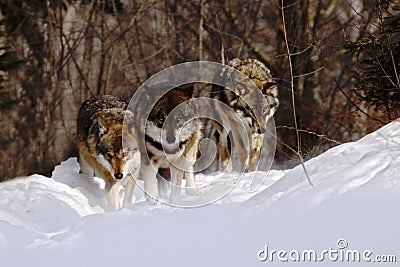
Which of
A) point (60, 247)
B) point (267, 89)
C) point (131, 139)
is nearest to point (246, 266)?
point (60, 247)

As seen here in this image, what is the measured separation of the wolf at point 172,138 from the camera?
6.59 metres

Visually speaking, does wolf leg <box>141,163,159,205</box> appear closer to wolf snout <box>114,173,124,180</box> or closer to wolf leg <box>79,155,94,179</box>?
wolf snout <box>114,173,124,180</box>

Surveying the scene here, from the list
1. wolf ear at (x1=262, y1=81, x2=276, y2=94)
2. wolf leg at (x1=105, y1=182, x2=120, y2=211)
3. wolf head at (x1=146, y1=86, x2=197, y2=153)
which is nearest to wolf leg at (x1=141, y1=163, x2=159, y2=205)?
wolf head at (x1=146, y1=86, x2=197, y2=153)

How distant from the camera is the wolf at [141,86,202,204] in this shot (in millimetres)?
6586

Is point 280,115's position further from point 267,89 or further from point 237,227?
point 237,227

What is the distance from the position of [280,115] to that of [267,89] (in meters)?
6.22

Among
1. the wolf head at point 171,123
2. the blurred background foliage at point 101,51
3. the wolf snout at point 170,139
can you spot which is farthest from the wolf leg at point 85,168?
the blurred background foliage at point 101,51

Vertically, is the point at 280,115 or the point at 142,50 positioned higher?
the point at 142,50

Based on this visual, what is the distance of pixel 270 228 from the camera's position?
4137mm

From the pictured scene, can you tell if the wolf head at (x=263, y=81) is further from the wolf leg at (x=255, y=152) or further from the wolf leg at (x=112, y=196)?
the wolf leg at (x=112, y=196)

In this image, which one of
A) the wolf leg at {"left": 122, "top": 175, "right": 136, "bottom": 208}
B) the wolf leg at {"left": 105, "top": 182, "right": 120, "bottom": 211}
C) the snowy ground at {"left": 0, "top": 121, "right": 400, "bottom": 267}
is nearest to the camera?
the snowy ground at {"left": 0, "top": 121, "right": 400, "bottom": 267}

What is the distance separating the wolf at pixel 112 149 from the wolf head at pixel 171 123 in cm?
43

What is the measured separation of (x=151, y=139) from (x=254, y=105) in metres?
2.09

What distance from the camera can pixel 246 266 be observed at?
3822 millimetres
